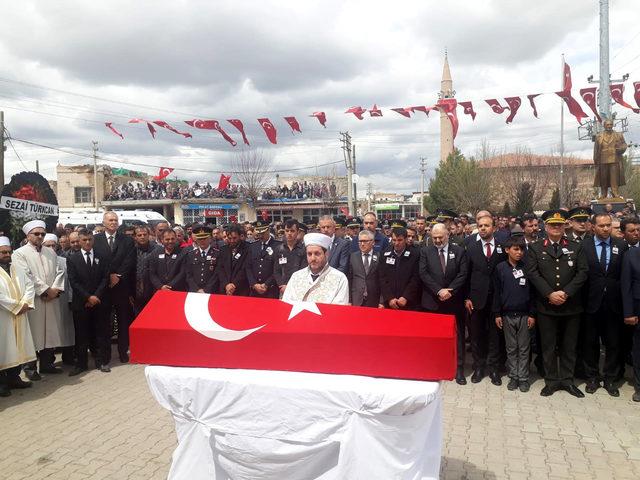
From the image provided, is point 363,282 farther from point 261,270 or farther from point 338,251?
point 261,270

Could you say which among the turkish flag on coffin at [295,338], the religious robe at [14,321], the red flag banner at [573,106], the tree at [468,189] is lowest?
the religious robe at [14,321]

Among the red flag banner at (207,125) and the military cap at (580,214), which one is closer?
the military cap at (580,214)

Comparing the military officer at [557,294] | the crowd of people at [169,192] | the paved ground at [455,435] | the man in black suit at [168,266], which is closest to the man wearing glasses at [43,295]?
the paved ground at [455,435]

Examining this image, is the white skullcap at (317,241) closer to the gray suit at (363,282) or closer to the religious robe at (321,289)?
the religious robe at (321,289)

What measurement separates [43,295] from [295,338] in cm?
484

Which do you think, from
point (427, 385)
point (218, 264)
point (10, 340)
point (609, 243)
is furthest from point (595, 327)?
point (10, 340)

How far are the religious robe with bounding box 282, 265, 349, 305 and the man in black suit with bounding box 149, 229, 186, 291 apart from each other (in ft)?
11.8

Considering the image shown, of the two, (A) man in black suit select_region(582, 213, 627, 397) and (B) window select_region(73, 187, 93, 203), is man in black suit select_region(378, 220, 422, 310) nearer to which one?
(A) man in black suit select_region(582, 213, 627, 397)

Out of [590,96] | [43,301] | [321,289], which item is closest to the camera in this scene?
[321,289]

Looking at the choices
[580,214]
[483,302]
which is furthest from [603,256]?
[483,302]

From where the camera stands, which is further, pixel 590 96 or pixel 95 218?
pixel 95 218

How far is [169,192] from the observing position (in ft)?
132

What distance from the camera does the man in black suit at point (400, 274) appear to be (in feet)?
18.6

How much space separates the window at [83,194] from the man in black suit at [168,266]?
134 feet
